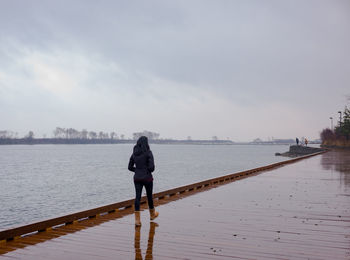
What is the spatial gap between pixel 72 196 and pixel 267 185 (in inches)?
750

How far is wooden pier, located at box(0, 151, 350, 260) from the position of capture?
16.8 feet

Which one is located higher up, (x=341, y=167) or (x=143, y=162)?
(x=143, y=162)

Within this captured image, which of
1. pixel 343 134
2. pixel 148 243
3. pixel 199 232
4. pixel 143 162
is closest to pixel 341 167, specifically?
pixel 199 232

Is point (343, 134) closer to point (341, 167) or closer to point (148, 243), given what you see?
point (341, 167)

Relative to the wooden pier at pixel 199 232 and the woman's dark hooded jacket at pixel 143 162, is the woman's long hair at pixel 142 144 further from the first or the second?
the wooden pier at pixel 199 232

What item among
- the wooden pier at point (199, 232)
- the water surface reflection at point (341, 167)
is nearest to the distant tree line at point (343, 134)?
the water surface reflection at point (341, 167)

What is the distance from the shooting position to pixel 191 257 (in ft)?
16.1

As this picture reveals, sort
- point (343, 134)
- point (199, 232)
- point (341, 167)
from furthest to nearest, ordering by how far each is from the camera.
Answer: point (343, 134) < point (341, 167) < point (199, 232)

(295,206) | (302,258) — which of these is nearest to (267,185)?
(295,206)

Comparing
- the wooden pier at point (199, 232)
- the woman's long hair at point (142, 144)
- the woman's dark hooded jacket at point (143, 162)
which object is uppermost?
the woman's long hair at point (142, 144)

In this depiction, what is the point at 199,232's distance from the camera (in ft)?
20.7

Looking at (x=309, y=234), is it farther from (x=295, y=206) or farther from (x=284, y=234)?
(x=295, y=206)

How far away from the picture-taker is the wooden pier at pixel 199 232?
512 centimetres

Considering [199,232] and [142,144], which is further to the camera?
[142,144]
